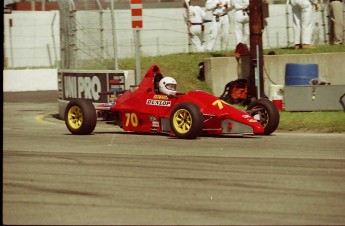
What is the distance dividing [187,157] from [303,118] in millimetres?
5526

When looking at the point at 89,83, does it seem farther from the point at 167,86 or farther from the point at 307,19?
the point at 307,19

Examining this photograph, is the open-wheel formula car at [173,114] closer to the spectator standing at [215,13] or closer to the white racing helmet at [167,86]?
the white racing helmet at [167,86]

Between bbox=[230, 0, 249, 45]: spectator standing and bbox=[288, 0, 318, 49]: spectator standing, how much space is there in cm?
113

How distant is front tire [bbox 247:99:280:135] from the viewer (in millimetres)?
15789

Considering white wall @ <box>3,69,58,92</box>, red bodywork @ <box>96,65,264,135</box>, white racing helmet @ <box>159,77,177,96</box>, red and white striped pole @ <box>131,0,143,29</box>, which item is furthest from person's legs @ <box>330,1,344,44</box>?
white wall @ <box>3,69,58,92</box>

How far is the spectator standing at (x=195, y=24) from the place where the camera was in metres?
24.6

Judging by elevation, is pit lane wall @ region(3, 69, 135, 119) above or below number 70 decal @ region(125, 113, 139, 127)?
above

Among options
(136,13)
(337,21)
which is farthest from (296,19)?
(136,13)

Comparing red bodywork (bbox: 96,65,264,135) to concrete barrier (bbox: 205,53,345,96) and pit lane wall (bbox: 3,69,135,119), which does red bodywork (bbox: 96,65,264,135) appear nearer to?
pit lane wall (bbox: 3,69,135,119)

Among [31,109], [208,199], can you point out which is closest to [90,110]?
[208,199]

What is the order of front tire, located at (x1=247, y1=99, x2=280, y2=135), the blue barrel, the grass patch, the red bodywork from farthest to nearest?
the blue barrel, the grass patch, front tire, located at (x1=247, y1=99, x2=280, y2=135), the red bodywork

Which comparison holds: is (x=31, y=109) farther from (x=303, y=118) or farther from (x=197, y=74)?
(x=303, y=118)

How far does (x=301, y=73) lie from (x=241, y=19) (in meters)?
4.08

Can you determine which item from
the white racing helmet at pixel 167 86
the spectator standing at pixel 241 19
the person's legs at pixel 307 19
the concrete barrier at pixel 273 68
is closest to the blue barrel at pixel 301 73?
the concrete barrier at pixel 273 68
